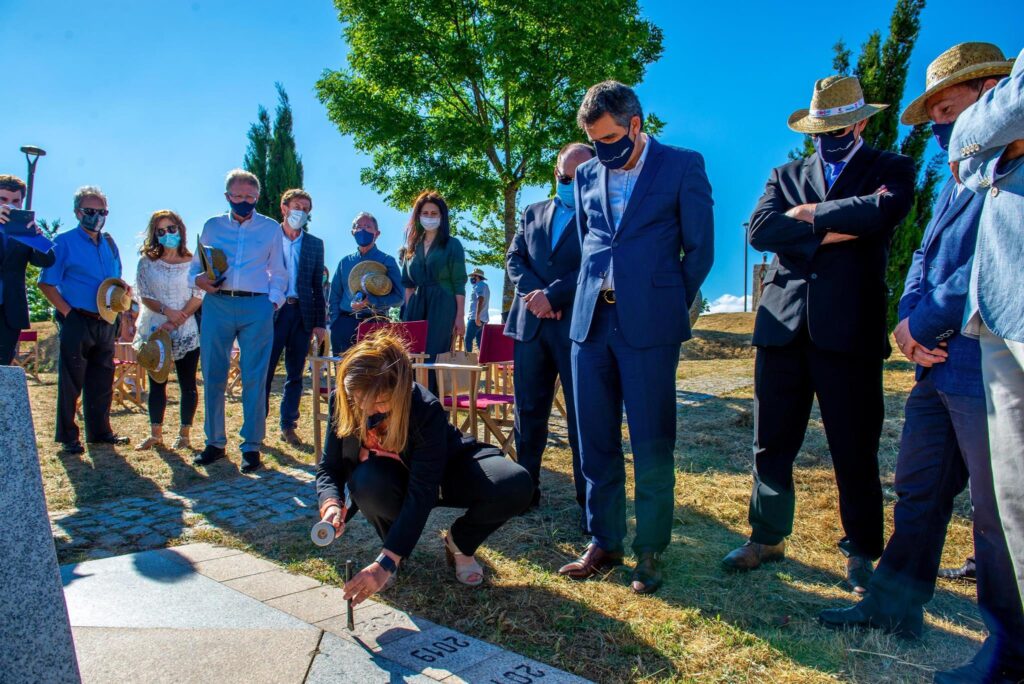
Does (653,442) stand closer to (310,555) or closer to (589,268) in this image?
(589,268)

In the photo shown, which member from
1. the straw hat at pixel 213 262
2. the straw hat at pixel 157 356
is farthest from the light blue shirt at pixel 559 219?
the straw hat at pixel 157 356

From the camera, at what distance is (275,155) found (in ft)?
106

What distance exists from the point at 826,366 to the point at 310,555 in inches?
103

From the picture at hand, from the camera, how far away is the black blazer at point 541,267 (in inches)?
157

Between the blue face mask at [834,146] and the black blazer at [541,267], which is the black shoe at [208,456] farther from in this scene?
the blue face mask at [834,146]

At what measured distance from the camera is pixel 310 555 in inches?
143

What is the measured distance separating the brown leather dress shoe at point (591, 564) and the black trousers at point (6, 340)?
481cm

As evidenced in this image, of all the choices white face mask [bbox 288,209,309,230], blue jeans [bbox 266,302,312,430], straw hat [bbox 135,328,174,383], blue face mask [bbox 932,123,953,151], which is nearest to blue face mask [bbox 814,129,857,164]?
blue face mask [bbox 932,123,953,151]

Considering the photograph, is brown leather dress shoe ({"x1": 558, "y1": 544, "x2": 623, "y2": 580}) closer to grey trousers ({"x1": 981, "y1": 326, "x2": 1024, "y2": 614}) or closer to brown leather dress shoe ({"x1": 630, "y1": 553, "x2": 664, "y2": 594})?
brown leather dress shoe ({"x1": 630, "y1": 553, "x2": 664, "y2": 594})

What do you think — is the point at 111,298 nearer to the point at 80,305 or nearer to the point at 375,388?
the point at 80,305

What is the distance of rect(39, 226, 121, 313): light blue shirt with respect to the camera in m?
6.00

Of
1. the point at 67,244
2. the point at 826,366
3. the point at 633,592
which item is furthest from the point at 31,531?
the point at 67,244

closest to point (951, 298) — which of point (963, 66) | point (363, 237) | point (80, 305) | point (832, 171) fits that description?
point (963, 66)

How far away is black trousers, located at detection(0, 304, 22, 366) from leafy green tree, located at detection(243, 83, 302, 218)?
26.7 metres
